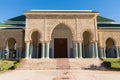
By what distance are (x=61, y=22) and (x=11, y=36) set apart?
6.74 meters

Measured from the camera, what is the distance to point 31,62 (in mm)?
17875

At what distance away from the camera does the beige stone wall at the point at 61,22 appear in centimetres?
2036

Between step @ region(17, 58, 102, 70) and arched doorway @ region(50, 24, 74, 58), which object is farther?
arched doorway @ region(50, 24, 74, 58)

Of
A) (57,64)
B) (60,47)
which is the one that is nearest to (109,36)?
(60,47)

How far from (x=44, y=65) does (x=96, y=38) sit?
24.1 ft

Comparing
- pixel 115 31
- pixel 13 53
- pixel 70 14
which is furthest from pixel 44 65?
pixel 115 31

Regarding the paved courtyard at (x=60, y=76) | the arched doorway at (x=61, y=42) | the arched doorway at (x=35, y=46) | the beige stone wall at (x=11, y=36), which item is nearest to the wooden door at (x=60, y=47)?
the arched doorway at (x=61, y=42)

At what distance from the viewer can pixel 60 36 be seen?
23297 mm

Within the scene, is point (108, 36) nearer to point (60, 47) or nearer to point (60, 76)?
point (60, 47)

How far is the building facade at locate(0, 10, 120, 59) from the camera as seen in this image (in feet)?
66.5

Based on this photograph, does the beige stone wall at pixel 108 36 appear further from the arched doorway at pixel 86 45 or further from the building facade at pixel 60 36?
the arched doorway at pixel 86 45

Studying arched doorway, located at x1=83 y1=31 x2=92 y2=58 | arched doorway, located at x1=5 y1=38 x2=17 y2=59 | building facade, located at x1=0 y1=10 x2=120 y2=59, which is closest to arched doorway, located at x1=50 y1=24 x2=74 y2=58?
building facade, located at x1=0 y1=10 x2=120 y2=59

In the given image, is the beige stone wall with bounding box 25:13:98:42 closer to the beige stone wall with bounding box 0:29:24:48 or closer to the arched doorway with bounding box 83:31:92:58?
the beige stone wall with bounding box 0:29:24:48

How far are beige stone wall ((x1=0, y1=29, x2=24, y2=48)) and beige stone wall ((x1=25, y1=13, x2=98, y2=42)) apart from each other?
187 cm
